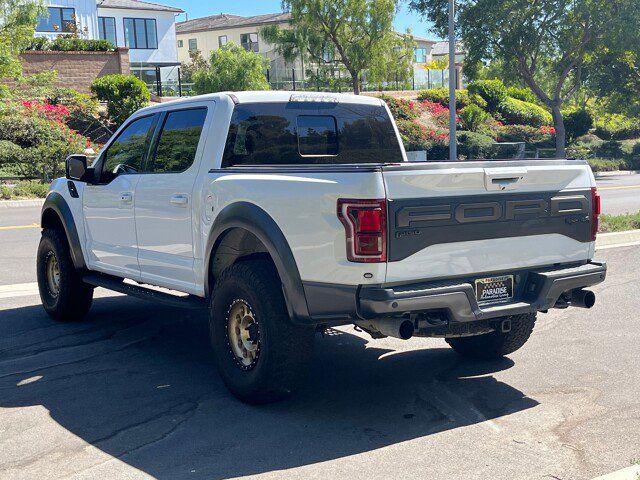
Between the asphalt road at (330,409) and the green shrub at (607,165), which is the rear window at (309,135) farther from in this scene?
the green shrub at (607,165)

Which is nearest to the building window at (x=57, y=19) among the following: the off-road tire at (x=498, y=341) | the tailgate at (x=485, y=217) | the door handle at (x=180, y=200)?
the door handle at (x=180, y=200)

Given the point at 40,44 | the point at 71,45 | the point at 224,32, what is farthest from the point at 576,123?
the point at 224,32

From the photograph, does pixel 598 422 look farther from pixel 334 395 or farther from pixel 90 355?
pixel 90 355

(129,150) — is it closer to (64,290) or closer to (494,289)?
(64,290)

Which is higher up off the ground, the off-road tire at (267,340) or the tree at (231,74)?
the tree at (231,74)

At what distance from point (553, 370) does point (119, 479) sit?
347 centimetres

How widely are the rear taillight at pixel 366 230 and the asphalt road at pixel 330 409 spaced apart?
1111mm

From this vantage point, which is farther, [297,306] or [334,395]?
[334,395]

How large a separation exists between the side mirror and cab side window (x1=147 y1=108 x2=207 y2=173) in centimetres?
84

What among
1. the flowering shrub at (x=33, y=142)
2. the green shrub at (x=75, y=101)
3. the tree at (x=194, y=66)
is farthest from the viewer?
the tree at (x=194, y=66)

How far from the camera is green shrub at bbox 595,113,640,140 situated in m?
56.4

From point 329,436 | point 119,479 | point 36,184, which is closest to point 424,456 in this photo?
point 329,436

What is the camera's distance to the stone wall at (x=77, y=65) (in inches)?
1569

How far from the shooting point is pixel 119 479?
4.50m
